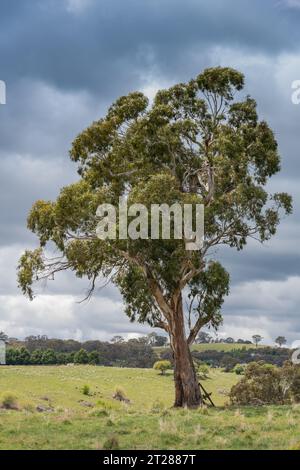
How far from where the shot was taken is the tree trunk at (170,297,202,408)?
36.2m

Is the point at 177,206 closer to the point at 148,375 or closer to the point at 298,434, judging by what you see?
the point at 298,434

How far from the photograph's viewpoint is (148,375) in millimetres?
115750

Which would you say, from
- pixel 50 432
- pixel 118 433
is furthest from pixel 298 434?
pixel 50 432

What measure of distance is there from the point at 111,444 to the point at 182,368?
1734 centimetres

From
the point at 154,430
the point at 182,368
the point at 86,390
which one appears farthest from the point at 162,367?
the point at 154,430

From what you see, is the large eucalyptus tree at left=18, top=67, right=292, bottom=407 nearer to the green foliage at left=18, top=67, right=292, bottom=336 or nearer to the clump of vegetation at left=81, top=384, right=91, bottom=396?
Result: the green foliage at left=18, top=67, right=292, bottom=336

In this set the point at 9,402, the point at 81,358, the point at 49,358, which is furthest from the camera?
the point at 81,358

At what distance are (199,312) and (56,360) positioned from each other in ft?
370

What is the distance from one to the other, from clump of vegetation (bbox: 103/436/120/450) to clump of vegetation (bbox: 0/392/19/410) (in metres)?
39.6

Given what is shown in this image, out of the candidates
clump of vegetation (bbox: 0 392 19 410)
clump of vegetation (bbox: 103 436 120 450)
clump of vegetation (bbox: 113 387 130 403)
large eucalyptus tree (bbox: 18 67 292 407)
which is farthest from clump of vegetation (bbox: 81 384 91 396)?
clump of vegetation (bbox: 103 436 120 450)

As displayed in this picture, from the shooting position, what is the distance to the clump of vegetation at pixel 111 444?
19359 millimetres

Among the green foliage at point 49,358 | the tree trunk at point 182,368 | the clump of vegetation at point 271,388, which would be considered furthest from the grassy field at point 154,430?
the green foliage at point 49,358

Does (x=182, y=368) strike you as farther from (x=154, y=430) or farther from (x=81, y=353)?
(x=81, y=353)

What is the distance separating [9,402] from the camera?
5862cm
